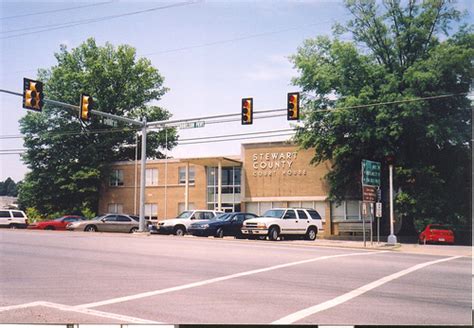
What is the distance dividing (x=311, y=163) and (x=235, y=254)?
20.4 m

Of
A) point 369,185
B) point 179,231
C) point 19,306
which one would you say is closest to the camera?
point 19,306

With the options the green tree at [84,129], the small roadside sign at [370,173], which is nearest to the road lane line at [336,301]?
the small roadside sign at [370,173]

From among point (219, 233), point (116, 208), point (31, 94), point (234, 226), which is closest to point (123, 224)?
point (219, 233)

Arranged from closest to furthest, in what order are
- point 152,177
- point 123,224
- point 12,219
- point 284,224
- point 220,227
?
1. point 284,224
2. point 220,227
3. point 123,224
4. point 12,219
5. point 152,177

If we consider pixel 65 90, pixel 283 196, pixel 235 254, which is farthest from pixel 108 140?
pixel 235 254

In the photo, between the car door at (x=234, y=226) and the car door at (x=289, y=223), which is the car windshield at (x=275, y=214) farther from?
the car door at (x=234, y=226)

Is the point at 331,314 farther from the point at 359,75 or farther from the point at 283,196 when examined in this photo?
the point at 283,196

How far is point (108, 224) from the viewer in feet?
115

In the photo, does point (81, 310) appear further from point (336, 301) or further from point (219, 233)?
point (219, 233)

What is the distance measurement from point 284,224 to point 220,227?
12.7 feet

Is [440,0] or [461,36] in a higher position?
[440,0]

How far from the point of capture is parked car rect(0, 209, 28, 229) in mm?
39719

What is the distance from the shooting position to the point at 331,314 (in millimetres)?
8680

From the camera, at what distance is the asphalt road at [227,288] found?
340 inches
